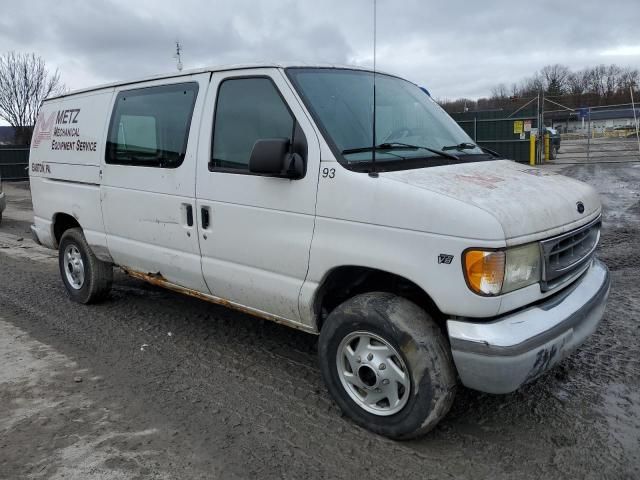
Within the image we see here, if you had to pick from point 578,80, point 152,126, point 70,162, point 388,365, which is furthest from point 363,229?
point 578,80

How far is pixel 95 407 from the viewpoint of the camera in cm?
353

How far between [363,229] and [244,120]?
1.25 meters

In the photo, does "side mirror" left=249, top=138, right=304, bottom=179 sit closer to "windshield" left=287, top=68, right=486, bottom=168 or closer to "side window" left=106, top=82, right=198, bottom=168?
"windshield" left=287, top=68, right=486, bottom=168

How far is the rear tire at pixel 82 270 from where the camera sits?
17.8 feet

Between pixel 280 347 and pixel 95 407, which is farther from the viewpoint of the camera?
pixel 280 347

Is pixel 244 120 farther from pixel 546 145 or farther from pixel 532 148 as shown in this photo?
pixel 546 145

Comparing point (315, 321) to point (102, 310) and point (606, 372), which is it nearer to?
point (606, 372)

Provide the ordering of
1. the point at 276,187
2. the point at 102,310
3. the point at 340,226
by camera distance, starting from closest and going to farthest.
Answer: the point at 340,226 → the point at 276,187 → the point at 102,310

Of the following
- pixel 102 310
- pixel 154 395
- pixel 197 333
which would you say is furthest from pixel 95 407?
pixel 102 310

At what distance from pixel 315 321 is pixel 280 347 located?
3.64 feet

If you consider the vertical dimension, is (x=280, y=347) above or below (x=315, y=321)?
below

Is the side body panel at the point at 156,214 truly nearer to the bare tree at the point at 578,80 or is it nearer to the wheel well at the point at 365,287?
the wheel well at the point at 365,287

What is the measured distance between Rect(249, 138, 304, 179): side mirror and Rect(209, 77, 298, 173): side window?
18cm

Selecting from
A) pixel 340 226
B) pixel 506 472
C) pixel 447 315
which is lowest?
pixel 506 472
